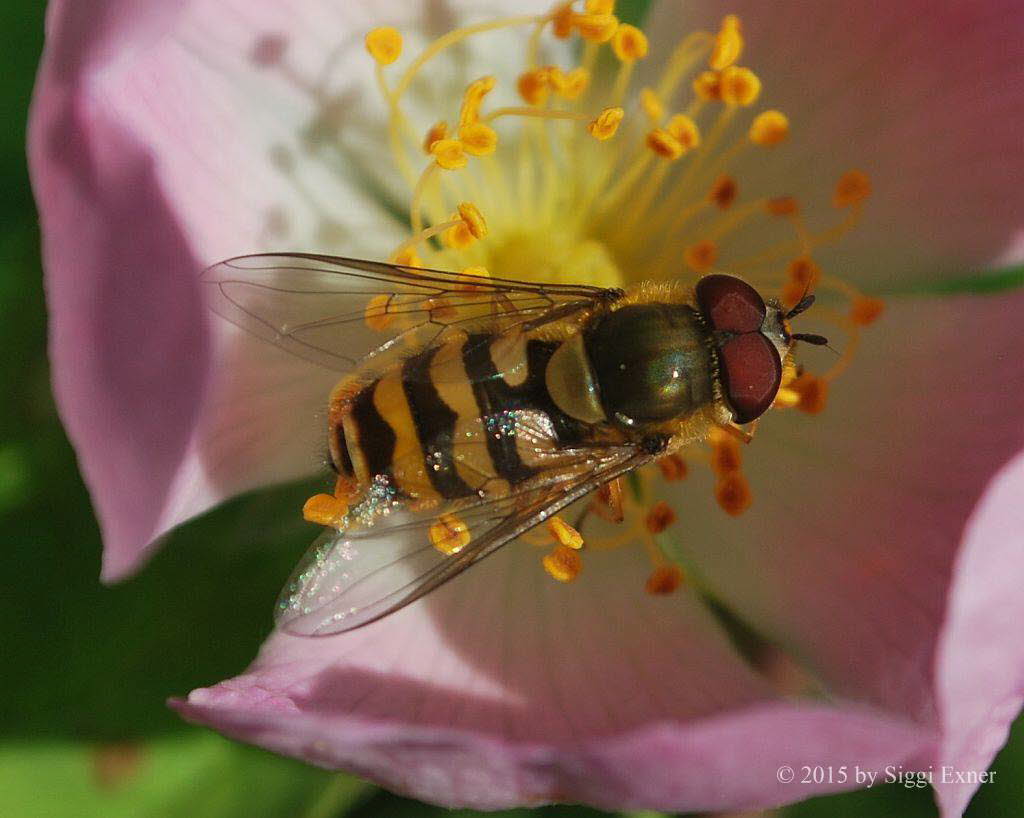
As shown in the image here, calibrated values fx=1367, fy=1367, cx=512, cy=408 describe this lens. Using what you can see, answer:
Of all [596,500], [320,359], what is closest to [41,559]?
[320,359]

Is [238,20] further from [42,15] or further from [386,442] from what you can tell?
[386,442]

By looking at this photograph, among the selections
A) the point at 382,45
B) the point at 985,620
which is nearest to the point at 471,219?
the point at 382,45

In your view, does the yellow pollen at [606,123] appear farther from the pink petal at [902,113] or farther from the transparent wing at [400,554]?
the transparent wing at [400,554]

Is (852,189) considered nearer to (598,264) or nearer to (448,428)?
(598,264)

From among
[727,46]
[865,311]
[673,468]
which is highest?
[727,46]

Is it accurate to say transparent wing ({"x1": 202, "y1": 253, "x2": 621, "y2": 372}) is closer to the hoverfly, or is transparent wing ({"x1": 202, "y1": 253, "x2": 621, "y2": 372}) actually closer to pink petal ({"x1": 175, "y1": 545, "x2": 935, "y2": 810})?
the hoverfly

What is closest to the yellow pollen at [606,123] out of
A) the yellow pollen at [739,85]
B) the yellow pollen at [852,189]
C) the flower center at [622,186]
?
the flower center at [622,186]
